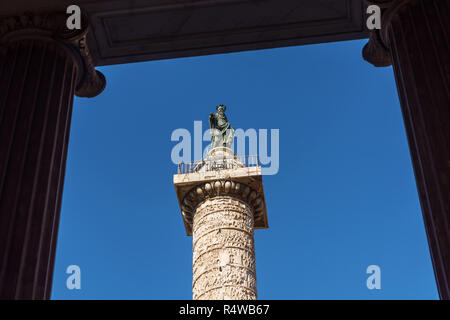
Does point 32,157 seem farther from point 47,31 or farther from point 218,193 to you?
point 218,193

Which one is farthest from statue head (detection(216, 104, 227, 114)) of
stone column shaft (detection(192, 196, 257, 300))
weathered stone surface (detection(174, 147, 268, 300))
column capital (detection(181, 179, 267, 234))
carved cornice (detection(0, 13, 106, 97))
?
carved cornice (detection(0, 13, 106, 97))

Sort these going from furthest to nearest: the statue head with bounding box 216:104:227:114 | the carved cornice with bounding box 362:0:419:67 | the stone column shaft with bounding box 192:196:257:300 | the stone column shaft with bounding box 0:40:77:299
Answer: the statue head with bounding box 216:104:227:114
the stone column shaft with bounding box 192:196:257:300
the carved cornice with bounding box 362:0:419:67
the stone column shaft with bounding box 0:40:77:299

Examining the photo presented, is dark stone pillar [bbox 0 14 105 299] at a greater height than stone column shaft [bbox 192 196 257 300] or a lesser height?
lesser

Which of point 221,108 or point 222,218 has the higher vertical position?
point 221,108

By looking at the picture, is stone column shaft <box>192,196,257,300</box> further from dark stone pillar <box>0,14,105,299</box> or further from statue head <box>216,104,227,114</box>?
dark stone pillar <box>0,14,105,299</box>

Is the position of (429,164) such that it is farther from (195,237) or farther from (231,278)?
(195,237)

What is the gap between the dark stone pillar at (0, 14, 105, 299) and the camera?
14.0ft

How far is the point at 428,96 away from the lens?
4.80m

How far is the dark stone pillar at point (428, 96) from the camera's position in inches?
166

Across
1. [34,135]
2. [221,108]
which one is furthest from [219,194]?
[34,135]

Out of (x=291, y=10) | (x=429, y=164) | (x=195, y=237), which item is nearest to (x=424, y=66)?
(x=429, y=164)

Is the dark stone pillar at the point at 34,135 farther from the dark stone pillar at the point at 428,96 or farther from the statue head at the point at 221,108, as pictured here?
the statue head at the point at 221,108

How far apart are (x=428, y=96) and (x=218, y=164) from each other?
485 inches
